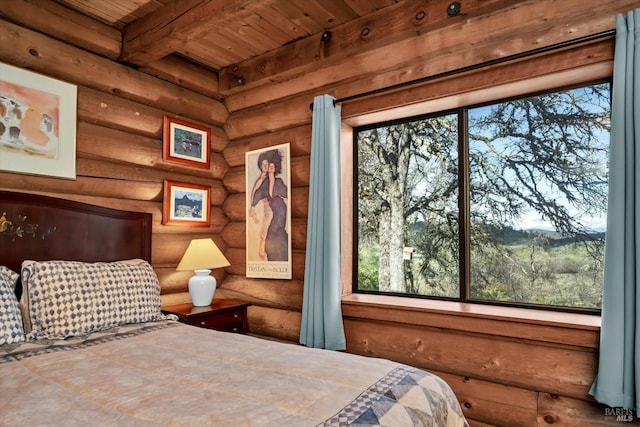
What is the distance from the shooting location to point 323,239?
9.13 feet

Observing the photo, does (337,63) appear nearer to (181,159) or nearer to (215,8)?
(215,8)

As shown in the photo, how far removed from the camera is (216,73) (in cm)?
362

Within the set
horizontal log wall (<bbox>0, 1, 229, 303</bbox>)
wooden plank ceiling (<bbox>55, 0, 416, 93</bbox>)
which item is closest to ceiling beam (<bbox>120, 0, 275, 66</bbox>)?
wooden plank ceiling (<bbox>55, 0, 416, 93</bbox>)

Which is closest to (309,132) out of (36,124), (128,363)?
(36,124)

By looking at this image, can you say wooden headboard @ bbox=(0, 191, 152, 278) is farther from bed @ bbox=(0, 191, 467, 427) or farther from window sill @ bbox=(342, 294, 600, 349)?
window sill @ bbox=(342, 294, 600, 349)

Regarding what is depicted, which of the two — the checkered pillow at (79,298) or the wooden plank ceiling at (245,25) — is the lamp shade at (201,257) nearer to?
the checkered pillow at (79,298)

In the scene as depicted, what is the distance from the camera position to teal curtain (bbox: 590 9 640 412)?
1.80 m

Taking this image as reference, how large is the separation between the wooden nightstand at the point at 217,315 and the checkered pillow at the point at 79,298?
381 mm

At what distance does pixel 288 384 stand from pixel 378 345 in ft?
4.75

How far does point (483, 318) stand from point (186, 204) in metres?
2.46

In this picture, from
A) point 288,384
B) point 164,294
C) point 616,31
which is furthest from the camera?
point 164,294

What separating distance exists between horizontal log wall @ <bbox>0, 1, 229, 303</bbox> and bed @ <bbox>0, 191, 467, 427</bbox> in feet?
0.81

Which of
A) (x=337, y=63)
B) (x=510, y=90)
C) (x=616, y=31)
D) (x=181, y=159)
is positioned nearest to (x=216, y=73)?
(x=181, y=159)

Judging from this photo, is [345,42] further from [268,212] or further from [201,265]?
[201,265]
